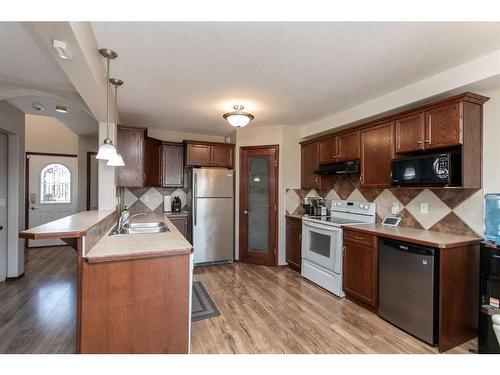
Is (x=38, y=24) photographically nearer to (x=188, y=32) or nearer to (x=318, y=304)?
(x=188, y=32)

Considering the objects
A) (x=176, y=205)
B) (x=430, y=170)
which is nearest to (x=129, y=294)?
(x=430, y=170)

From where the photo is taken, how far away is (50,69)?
2291mm

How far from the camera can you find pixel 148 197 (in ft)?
14.5

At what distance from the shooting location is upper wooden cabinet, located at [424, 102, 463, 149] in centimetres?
215

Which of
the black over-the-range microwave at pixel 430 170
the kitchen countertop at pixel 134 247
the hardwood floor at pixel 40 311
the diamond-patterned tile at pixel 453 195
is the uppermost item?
the black over-the-range microwave at pixel 430 170

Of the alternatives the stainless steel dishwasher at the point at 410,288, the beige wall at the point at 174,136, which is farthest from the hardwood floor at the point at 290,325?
the beige wall at the point at 174,136

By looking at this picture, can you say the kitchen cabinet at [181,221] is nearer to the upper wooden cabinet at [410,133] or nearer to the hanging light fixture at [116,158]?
the hanging light fixture at [116,158]

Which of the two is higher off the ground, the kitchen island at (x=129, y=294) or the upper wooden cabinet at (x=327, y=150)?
the upper wooden cabinet at (x=327, y=150)

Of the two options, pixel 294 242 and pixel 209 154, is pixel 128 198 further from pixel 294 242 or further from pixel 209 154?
pixel 294 242

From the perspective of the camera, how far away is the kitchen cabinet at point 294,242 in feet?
12.6

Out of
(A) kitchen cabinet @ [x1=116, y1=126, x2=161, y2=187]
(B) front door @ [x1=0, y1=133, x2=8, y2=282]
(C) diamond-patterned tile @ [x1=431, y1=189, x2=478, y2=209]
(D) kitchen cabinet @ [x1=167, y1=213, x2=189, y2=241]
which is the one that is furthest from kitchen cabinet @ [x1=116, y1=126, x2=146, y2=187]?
(C) diamond-patterned tile @ [x1=431, y1=189, x2=478, y2=209]

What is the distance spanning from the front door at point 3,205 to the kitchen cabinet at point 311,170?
14.2 feet
